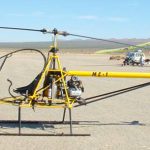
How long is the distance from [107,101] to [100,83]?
6638 mm

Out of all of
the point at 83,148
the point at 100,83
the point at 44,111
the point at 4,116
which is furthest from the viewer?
the point at 100,83

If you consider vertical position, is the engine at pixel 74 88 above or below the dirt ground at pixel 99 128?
above

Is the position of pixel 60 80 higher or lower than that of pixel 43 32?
lower

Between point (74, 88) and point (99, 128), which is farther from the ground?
point (74, 88)

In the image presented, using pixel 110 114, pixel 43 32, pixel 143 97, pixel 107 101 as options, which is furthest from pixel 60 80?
pixel 143 97

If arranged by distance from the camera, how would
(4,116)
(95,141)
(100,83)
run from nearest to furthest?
(95,141) < (4,116) < (100,83)

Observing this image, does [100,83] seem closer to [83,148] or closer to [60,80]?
[60,80]

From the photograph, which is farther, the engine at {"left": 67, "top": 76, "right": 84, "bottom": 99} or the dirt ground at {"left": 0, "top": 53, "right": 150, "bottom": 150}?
the engine at {"left": 67, "top": 76, "right": 84, "bottom": 99}

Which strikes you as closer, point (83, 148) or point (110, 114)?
point (83, 148)

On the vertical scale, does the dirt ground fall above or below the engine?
below

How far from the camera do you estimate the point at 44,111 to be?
1200cm

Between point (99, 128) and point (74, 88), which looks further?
point (99, 128)

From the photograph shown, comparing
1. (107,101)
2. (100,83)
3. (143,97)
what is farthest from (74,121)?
(100,83)

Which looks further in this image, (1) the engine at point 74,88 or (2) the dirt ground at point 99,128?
A: (1) the engine at point 74,88
